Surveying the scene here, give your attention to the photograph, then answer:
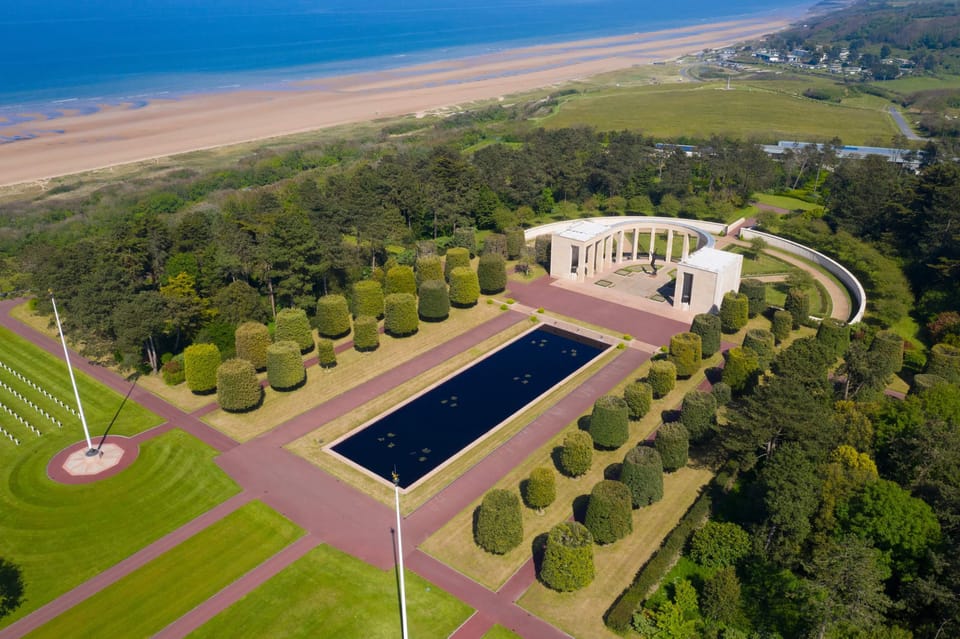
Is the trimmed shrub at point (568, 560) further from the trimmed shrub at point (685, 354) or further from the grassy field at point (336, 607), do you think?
the trimmed shrub at point (685, 354)

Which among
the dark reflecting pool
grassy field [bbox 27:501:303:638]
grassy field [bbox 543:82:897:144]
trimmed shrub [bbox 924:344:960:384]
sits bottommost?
grassy field [bbox 27:501:303:638]

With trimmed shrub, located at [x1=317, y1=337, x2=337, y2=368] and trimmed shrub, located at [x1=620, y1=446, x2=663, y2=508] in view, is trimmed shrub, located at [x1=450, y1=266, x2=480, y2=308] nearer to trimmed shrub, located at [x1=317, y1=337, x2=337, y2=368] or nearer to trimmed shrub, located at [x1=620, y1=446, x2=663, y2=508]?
trimmed shrub, located at [x1=317, y1=337, x2=337, y2=368]

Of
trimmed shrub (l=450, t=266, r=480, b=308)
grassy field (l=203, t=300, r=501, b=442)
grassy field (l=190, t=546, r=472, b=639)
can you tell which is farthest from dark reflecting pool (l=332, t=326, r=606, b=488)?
grassy field (l=190, t=546, r=472, b=639)

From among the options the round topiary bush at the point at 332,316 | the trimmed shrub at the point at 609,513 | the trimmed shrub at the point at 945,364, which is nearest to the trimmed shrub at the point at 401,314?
the round topiary bush at the point at 332,316

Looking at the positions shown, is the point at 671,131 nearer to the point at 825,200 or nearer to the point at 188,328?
the point at 825,200

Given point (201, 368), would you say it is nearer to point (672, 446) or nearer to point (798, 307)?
point (672, 446)

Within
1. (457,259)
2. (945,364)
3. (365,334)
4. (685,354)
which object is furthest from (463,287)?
(945,364)
